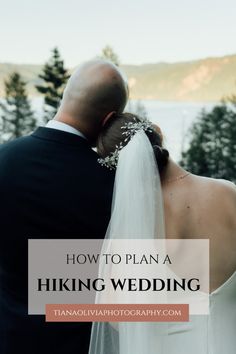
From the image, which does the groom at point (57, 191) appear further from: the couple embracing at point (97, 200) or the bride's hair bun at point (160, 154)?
the bride's hair bun at point (160, 154)

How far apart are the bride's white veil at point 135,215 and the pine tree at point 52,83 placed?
130 ft

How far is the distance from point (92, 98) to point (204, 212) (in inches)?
25.5

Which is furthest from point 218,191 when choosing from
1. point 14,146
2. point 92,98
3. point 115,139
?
point 14,146

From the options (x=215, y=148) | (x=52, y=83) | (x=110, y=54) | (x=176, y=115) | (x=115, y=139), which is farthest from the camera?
(x=176, y=115)

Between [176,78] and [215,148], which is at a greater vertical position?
[176,78]

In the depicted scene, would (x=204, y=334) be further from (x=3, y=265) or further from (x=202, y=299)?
(x=3, y=265)

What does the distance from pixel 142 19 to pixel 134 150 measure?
63484mm

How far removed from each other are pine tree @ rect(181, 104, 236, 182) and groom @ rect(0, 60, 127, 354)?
43654 mm

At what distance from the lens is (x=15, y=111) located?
148 ft

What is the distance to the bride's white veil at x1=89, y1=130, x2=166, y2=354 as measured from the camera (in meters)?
2.57

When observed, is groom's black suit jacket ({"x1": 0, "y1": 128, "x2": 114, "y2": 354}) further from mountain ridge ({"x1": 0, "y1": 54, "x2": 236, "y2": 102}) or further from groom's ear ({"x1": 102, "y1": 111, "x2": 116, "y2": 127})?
mountain ridge ({"x1": 0, "y1": 54, "x2": 236, "y2": 102})

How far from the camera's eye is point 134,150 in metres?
2.62

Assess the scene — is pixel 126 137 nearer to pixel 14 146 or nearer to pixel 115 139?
pixel 115 139

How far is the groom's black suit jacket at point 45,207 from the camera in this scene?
2.54m
